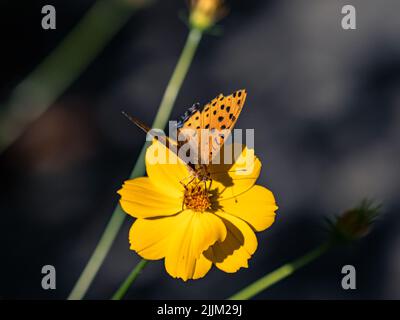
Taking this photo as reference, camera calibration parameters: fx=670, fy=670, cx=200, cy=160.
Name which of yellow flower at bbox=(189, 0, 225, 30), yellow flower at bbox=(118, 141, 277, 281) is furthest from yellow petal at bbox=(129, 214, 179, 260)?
yellow flower at bbox=(189, 0, 225, 30)

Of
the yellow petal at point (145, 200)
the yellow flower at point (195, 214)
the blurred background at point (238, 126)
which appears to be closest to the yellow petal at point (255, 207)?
the yellow flower at point (195, 214)

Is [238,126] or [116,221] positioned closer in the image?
[116,221]

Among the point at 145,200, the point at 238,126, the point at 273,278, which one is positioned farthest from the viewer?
the point at 238,126

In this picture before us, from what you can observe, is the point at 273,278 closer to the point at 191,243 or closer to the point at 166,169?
the point at 191,243

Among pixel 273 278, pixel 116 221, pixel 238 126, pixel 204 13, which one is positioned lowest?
pixel 273 278

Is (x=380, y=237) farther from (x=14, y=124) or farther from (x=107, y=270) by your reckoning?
(x=14, y=124)

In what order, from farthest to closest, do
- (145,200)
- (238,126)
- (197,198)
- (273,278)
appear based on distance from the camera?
(238,126) → (197,198) → (145,200) → (273,278)

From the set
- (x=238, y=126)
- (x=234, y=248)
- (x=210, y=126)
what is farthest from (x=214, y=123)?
(x=238, y=126)

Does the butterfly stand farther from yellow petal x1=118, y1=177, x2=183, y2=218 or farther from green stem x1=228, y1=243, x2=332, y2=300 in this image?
green stem x1=228, y1=243, x2=332, y2=300
